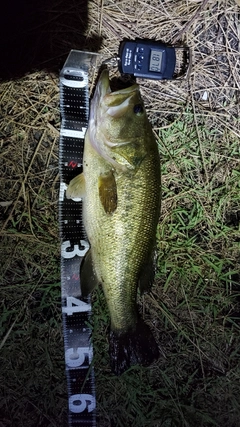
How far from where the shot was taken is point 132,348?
2.74 metres

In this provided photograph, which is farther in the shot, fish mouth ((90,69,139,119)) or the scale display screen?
the scale display screen

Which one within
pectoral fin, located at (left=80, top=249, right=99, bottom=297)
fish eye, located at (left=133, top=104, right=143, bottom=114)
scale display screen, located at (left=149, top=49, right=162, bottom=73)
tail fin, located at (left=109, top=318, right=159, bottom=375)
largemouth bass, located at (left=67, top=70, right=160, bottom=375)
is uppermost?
scale display screen, located at (left=149, top=49, right=162, bottom=73)

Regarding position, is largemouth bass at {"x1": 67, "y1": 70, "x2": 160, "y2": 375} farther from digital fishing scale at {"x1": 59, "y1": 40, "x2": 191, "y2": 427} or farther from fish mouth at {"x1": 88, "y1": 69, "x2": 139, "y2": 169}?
digital fishing scale at {"x1": 59, "y1": 40, "x2": 191, "y2": 427}

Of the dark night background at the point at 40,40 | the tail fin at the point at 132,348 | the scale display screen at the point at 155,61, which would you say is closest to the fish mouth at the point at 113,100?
the scale display screen at the point at 155,61

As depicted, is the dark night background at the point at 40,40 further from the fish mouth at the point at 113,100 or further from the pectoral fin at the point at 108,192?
the pectoral fin at the point at 108,192

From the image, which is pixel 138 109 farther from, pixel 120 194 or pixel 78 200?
pixel 78 200

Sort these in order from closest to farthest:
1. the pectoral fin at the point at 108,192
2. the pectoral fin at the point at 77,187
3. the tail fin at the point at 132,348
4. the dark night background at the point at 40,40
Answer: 1. the pectoral fin at the point at 108,192
2. the pectoral fin at the point at 77,187
3. the tail fin at the point at 132,348
4. the dark night background at the point at 40,40

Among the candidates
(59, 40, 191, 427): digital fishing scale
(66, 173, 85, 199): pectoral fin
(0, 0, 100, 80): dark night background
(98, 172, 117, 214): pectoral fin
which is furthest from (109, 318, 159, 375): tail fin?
(0, 0, 100, 80): dark night background

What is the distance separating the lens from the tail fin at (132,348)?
271 centimetres

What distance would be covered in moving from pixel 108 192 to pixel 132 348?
3.94ft

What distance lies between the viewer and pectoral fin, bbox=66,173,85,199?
2.57 metres

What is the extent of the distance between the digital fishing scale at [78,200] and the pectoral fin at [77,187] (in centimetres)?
18

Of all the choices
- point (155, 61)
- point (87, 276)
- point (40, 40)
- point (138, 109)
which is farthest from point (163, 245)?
point (40, 40)

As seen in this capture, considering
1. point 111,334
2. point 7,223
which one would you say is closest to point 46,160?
point 7,223
